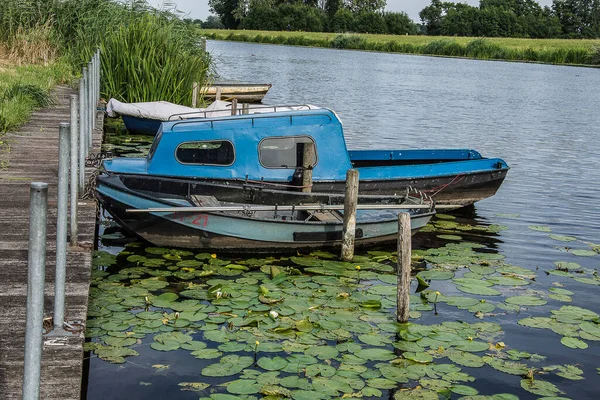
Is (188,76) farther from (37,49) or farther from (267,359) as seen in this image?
(267,359)

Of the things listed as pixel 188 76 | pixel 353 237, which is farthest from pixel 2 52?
pixel 353 237

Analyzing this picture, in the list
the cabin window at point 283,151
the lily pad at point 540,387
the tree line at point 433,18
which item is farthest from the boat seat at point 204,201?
the tree line at point 433,18

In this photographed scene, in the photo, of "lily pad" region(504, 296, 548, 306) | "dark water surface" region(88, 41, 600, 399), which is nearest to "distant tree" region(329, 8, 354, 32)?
→ "dark water surface" region(88, 41, 600, 399)

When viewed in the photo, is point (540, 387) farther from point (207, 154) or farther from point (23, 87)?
point (23, 87)

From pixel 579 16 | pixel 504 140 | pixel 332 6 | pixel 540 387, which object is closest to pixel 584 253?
pixel 540 387

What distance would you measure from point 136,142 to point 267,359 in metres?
12.4

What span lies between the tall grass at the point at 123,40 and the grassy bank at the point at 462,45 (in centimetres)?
4078

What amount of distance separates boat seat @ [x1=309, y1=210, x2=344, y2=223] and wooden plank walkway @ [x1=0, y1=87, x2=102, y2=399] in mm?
3166

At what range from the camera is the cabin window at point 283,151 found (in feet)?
40.6

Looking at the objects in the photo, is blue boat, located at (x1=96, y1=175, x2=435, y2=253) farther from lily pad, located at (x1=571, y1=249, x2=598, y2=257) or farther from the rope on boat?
A: lily pad, located at (x1=571, y1=249, x2=598, y2=257)

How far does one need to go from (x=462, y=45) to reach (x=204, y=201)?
76.6m

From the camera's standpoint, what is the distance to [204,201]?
1160 centimetres

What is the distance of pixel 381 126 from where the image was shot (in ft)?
90.3

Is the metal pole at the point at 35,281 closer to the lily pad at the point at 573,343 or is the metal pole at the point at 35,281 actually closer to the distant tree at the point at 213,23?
the lily pad at the point at 573,343
